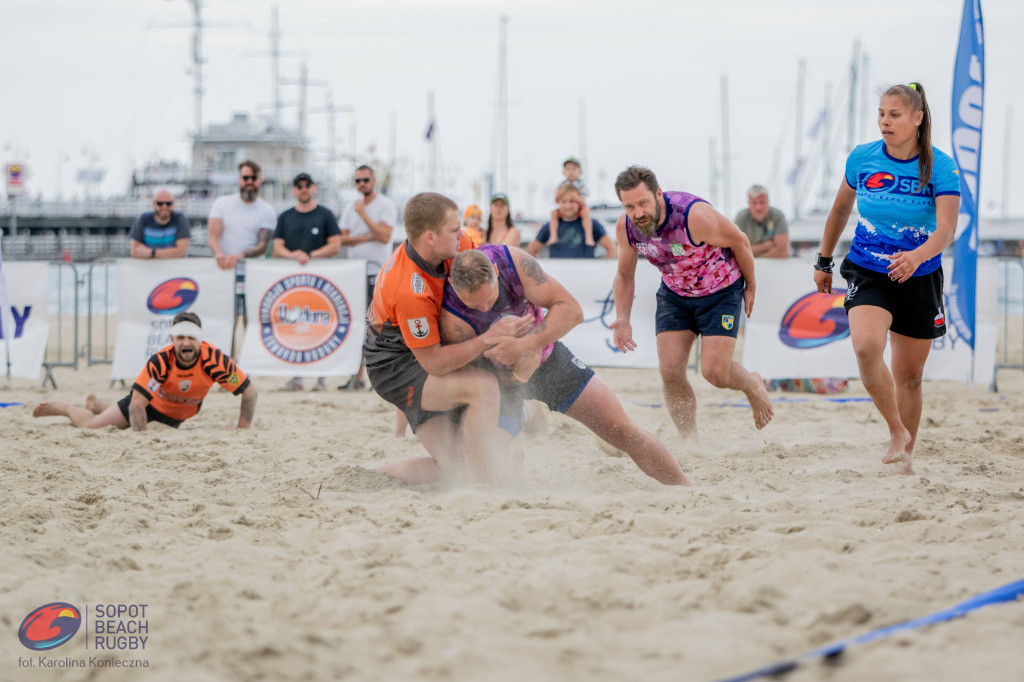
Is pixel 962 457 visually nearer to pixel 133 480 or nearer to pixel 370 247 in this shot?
pixel 133 480

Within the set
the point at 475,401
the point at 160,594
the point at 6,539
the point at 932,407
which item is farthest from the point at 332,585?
the point at 932,407

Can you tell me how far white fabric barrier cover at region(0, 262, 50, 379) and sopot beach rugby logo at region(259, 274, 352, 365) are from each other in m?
1.98

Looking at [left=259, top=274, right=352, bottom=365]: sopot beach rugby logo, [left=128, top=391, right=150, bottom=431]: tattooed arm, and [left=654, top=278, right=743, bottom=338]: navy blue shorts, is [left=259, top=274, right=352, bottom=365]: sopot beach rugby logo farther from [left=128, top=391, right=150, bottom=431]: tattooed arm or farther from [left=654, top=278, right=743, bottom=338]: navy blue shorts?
[left=654, top=278, right=743, bottom=338]: navy blue shorts

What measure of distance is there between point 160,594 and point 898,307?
3.39m

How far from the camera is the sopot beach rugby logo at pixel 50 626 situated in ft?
7.14

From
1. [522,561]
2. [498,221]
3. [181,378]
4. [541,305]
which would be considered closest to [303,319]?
[498,221]

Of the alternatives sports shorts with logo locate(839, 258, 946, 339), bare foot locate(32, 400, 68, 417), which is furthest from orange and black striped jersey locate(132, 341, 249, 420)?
sports shorts with logo locate(839, 258, 946, 339)

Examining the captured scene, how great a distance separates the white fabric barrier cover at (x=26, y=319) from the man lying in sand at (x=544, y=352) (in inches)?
228

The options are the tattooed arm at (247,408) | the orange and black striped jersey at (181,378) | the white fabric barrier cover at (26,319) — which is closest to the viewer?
the orange and black striped jersey at (181,378)

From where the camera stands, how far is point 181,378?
5672 mm

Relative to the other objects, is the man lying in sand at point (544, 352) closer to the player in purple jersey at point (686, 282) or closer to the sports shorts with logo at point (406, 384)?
the sports shorts with logo at point (406, 384)

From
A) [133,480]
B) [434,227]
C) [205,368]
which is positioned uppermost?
[434,227]

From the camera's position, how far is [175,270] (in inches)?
329

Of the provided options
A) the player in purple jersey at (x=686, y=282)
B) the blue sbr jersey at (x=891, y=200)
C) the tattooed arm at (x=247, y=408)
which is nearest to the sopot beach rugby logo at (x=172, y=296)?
the tattooed arm at (x=247, y=408)
